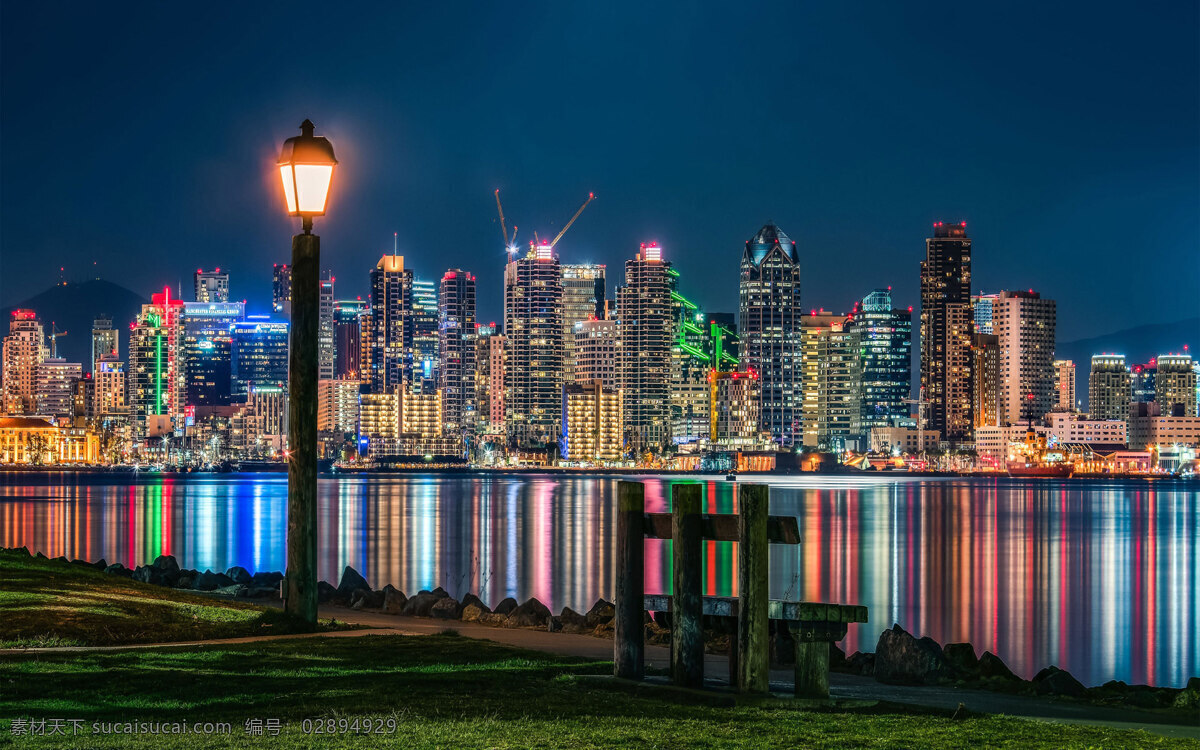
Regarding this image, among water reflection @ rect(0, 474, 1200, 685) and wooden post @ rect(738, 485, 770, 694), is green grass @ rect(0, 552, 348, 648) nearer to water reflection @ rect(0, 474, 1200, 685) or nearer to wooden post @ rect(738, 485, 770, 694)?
wooden post @ rect(738, 485, 770, 694)

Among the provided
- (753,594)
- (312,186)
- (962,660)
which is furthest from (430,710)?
(962,660)

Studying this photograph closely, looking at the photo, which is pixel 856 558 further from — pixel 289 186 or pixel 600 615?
pixel 289 186

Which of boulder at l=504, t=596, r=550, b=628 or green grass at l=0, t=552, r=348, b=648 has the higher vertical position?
green grass at l=0, t=552, r=348, b=648

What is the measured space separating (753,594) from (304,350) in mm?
5820

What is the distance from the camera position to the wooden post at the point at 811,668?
11844mm

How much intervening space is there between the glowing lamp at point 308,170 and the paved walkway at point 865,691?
460cm

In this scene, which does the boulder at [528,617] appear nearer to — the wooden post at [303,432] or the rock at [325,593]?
the rock at [325,593]

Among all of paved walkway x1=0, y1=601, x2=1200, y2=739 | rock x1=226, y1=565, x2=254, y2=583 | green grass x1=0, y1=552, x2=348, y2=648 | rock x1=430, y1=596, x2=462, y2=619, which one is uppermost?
green grass x1=0, y1=552, x2=348, y2=648

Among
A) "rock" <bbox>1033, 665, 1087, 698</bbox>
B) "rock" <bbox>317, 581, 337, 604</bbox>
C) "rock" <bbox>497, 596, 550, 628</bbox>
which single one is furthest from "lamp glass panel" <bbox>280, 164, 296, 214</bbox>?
"rock" <bbox>317, 581, 337, 604</bbox>

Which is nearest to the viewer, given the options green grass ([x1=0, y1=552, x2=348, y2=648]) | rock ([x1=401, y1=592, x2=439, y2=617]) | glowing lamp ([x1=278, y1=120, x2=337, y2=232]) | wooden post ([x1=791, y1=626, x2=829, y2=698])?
wooden post ([x1=791, y1=626, x2=829, y2=698])

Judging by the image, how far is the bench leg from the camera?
11.9m

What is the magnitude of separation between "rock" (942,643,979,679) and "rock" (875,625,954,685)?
32cm

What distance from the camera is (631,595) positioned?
12.2 meters

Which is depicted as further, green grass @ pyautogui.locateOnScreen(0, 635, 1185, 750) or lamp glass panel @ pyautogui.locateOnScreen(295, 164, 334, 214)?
lamp glass panel @ pyautogui.locateOnScreen(295, 164, 334, 214)
